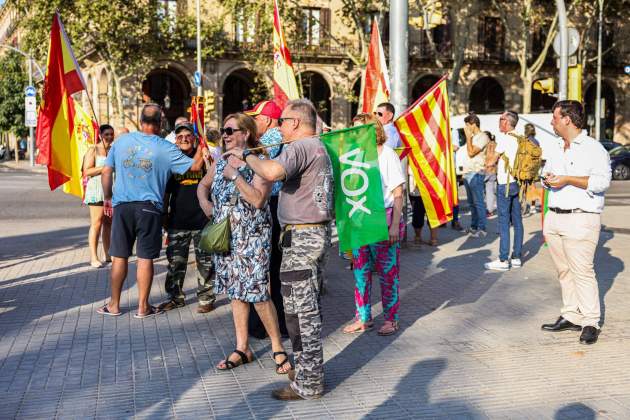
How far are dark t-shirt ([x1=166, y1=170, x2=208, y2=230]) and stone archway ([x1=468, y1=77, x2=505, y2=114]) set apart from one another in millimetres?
42763

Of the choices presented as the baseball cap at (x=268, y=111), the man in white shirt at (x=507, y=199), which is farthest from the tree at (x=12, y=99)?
the baseball cap at (x=268, y=111)

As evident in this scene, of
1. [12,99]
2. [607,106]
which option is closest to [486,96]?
[607,106]

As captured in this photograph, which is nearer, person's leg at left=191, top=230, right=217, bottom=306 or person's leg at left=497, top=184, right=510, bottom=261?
person's leg at left=191, top=230, right=217, bottom=306

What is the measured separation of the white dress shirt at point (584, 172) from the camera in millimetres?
6016

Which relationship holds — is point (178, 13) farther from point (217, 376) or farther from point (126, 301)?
point (217, 376)

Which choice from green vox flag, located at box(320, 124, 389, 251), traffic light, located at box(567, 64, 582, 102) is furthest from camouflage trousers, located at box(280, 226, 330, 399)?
traffic light, located at box(567, 64, 582, 102)

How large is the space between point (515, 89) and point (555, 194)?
141ft

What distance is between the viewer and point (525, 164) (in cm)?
908

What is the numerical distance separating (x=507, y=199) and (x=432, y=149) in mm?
1796

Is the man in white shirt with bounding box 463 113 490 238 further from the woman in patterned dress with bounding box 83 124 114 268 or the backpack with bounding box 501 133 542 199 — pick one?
the woman in patterned dress with bounding box 83 124 114 268

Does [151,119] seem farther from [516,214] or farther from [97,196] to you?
[516,214]

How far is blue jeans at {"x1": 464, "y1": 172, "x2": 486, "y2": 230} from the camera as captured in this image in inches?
504

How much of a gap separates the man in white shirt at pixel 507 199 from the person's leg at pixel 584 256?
3012 millimetres

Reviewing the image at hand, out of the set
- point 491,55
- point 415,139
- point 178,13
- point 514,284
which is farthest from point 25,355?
point 491,55
